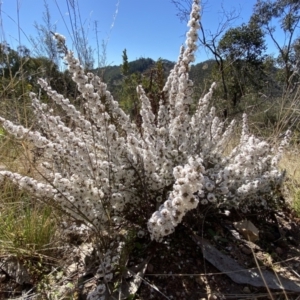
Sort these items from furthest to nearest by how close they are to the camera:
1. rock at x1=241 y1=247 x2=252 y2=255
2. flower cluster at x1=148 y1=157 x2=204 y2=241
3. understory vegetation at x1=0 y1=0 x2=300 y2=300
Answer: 1. rock at x1=241 y1=247 x2=252 y2=255
2. understory vegetation at x1=0 y1=0 x2=300 y2=300
3. flower cluster at x1=148 y1=157 x2=204 y2=241

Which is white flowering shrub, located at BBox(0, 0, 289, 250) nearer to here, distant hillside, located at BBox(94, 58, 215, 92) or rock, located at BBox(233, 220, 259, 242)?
rock, located at BBox(233, 220, 259, 242)

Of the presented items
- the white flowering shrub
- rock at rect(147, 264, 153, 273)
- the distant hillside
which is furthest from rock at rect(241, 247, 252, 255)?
the distant hillside

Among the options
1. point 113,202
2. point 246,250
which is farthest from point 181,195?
point 246,250

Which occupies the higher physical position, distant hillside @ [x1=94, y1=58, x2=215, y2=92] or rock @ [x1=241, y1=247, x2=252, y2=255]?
distant hillside @ [x1=94, y1=58, x2=215, y2=92]

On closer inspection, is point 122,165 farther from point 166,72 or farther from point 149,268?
point 166,72

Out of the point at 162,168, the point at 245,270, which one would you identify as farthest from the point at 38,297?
the point at 245,270

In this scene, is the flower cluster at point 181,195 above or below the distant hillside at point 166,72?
below

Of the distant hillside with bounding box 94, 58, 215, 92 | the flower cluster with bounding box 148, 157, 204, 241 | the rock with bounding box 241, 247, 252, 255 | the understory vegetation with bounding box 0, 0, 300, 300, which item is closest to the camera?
the flower cluster with bounding box 148, 157, 204, 241

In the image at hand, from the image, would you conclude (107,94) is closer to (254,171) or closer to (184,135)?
(184,135)

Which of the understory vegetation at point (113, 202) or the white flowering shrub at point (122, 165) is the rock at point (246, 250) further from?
the white flowering shrub at point (122, 165)

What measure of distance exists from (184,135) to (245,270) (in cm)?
79

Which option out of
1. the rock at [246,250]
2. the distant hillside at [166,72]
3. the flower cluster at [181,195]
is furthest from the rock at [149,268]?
the distant hillside at [166,72]

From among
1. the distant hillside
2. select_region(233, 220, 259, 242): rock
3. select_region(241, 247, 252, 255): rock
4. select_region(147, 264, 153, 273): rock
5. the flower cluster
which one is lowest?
select_region(241, 247, 252, 255): rock

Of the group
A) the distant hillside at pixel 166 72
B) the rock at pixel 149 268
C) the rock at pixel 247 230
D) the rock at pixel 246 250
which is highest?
the distant hillside at pixel 166 72
